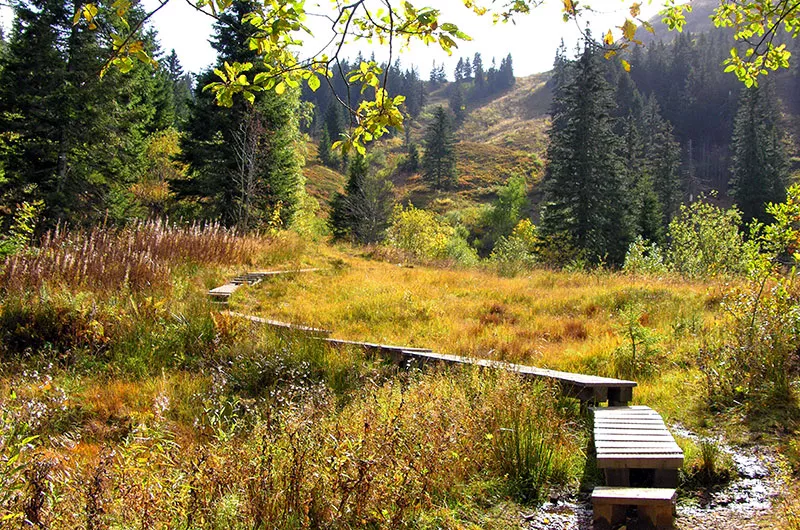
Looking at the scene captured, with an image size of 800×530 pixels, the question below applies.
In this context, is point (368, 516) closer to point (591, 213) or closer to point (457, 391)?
point (457, 391)

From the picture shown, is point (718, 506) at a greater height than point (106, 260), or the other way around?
point (106, 260)

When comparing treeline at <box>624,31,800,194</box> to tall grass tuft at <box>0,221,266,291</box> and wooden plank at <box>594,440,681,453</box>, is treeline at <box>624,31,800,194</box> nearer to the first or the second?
tall grass tuft at <box>0,221,266,291</box>

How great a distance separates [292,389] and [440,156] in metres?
67.5

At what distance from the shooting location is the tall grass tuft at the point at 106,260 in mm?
7848

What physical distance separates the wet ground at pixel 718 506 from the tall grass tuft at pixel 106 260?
7.04 meters

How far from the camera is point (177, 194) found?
2148cm

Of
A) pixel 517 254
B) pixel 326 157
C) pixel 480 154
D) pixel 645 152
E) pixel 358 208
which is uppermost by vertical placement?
pixel 480 154

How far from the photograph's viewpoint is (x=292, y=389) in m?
5.32

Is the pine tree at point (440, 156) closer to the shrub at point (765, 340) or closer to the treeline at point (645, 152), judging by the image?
the treeline at point (645, 152)

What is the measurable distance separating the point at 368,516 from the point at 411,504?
220 mm

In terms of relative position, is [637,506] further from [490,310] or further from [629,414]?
[490,310]

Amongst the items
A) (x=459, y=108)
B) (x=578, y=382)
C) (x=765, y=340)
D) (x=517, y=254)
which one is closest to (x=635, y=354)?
(x=765, y=340)

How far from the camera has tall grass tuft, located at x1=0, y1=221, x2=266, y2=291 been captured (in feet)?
25.7

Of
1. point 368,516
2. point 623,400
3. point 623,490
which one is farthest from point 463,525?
point 623,400
